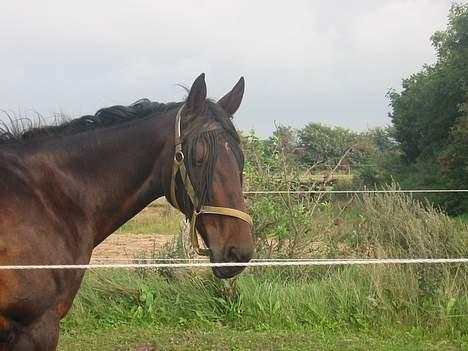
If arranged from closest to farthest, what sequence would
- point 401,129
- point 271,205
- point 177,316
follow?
point 177,316
point 271,205
point 401,129

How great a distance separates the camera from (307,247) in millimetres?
7344

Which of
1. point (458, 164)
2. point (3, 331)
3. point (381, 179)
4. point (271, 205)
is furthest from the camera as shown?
point (381, 179)

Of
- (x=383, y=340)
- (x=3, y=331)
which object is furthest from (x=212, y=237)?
(x=383, y=340)

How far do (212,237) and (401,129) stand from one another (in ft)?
94.6

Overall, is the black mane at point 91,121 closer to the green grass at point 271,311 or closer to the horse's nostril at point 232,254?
the horse's nostril at point 232,254

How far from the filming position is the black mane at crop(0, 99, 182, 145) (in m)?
3.11

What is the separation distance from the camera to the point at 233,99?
3068mm

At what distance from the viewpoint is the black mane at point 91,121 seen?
3.11m

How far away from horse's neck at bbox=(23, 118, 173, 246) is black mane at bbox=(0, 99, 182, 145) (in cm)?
8

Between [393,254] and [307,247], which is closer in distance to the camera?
[393,254]

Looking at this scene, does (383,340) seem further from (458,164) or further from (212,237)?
(458,164)

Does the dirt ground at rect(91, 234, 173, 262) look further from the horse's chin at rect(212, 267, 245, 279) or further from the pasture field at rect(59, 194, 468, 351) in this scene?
the horse's chin at rect(212, 267, 245, 279)

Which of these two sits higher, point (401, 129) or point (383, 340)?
point (401, 129)

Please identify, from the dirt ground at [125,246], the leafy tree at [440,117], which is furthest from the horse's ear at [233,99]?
the leafy tree at [440,117]
